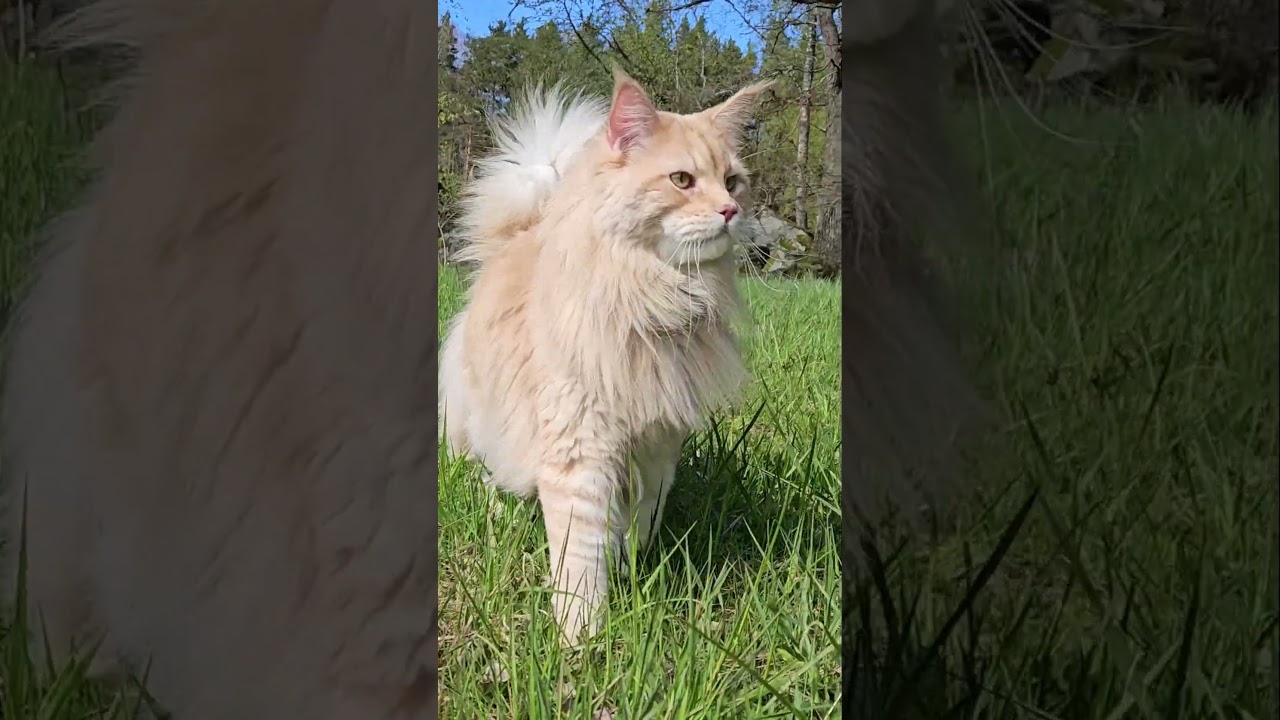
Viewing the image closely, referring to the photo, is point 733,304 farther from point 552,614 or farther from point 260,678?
point 260,678

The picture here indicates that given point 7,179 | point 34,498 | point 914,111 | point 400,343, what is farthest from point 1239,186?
point 7,179

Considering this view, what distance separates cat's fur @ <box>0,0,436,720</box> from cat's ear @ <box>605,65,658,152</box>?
55cm

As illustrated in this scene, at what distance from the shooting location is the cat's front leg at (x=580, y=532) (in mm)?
867

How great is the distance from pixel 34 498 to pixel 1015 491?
2.31 ft

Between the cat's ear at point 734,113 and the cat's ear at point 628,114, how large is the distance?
0.10 m

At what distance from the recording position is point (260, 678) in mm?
460

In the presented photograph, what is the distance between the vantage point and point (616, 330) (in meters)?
0.95

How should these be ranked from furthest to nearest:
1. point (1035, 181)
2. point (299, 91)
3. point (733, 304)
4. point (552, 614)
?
point (733, 304) < point (552, 614) < point (1035, 181) < point (299, 91)

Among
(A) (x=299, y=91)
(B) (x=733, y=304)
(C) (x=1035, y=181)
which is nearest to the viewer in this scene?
(A) (x=299, y=91)

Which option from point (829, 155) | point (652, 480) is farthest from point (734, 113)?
point (829, 155)

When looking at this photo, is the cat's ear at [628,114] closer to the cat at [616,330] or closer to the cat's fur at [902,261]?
the cat at [616,330]

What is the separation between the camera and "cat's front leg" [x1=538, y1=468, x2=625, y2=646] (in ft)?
2.84

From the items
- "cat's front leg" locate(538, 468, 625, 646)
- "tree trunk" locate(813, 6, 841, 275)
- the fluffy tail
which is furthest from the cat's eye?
"tree trunk" locate(813, 6, 841, 275)

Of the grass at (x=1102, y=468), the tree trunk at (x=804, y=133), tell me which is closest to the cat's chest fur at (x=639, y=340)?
the grass at (x=1102, y=468)
